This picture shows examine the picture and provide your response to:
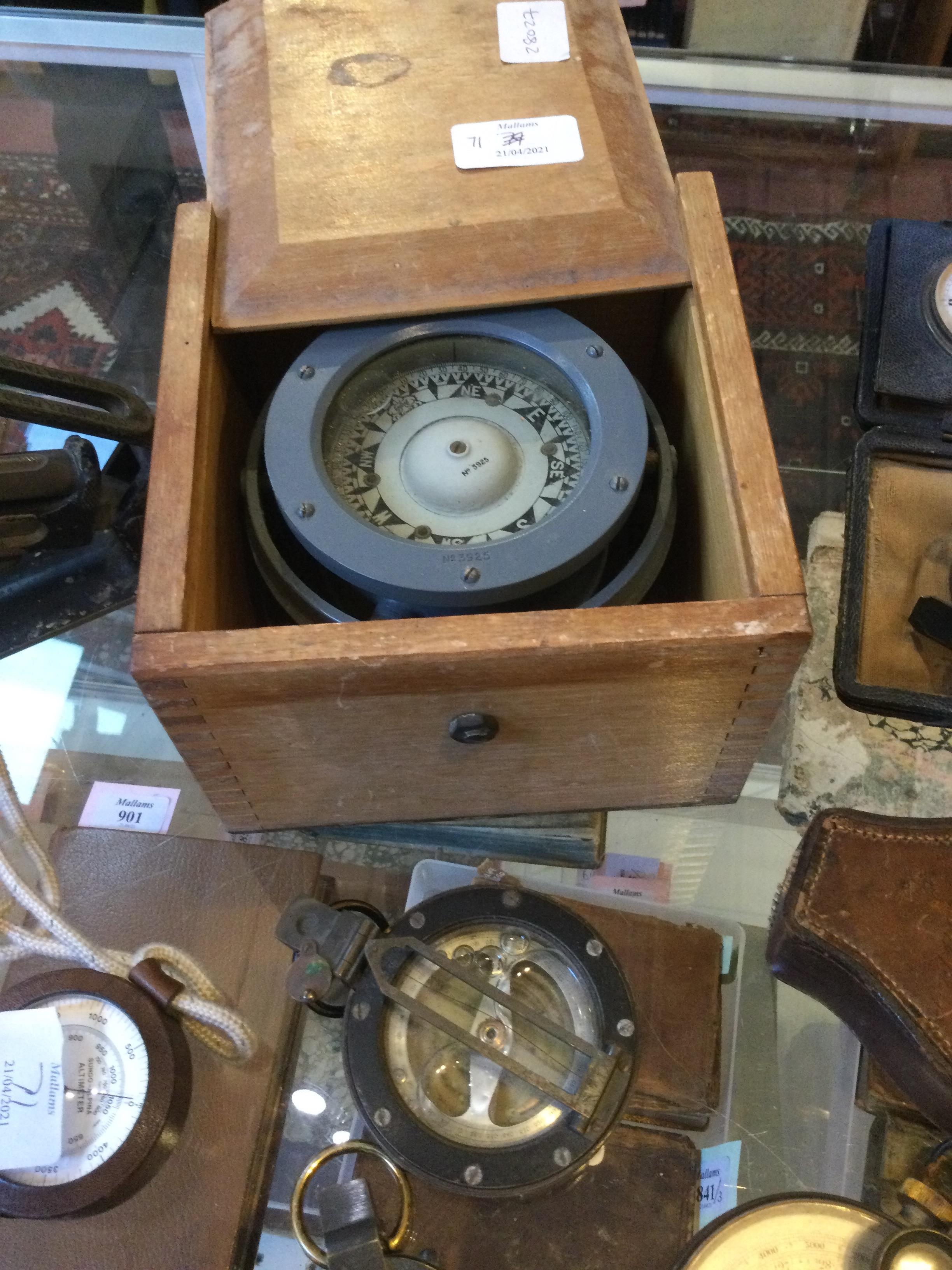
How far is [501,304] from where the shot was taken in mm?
875

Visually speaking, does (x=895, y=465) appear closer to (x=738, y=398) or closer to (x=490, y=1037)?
(x=738, y=398)

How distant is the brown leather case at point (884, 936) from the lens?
2.59 feet

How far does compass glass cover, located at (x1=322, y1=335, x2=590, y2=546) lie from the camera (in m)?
0.86

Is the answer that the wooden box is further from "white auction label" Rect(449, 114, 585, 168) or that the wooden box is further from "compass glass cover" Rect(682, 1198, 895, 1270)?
"compass glass cover" Rect(682, 1198, 895, 1270)

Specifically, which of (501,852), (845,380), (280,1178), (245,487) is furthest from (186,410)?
(845,380)

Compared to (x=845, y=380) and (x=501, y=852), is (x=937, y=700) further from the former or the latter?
(x=845, y=380)

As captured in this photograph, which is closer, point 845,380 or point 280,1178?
point 280,1178

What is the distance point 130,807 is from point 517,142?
0.74 metres

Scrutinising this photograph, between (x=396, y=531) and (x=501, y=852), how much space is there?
36 cm

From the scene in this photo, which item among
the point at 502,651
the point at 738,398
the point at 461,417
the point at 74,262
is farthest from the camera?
the point at 74,262

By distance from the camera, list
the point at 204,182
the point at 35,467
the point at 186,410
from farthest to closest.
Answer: the point at 204,182 → the point at 35,467 → the point at 186,410

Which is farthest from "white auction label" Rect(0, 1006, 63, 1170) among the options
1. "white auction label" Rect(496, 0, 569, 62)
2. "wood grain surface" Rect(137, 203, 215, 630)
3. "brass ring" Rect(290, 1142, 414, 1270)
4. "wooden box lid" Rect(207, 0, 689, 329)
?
"white auction label" Rect(496, 0, 569, 62)

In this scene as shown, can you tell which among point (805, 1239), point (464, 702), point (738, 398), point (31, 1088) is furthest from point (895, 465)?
point (31, 1088)

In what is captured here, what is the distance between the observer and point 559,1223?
81 cm
